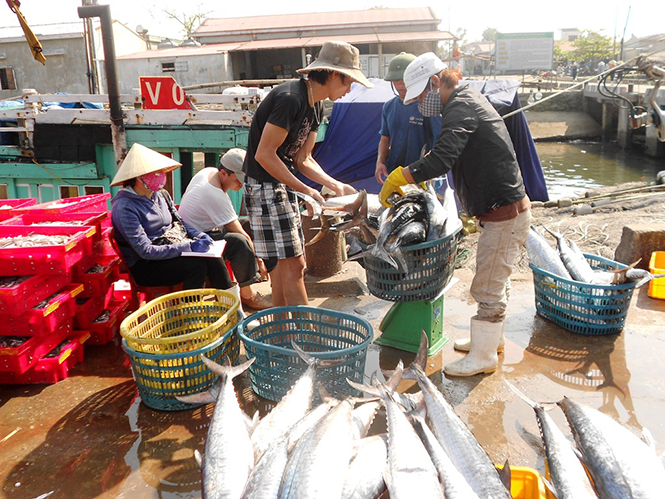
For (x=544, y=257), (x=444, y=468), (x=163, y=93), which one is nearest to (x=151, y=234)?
(x=444, y=468)

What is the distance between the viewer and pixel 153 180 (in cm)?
420

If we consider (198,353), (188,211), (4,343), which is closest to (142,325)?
(198,353)

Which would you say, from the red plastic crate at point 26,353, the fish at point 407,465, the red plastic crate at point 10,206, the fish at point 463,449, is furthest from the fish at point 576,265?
the red plastic crate at point 10,206

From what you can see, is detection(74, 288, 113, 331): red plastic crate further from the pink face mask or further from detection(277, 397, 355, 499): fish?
detection(277, 397, 355, 499): fish

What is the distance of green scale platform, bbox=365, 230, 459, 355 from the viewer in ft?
12.3

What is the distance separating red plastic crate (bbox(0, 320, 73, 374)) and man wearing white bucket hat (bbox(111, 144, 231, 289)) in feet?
2.61

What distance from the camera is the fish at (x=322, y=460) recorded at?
2.18m

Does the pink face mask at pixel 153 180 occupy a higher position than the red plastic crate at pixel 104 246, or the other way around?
the pink face mask at pixel 153 180

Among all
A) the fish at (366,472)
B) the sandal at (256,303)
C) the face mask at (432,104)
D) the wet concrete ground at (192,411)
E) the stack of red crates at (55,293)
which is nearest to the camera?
the fish at (366,472)

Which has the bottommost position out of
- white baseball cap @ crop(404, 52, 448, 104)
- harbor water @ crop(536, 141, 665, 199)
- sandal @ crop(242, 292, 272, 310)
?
harbor water @ crop(536, 141, 665, 199)

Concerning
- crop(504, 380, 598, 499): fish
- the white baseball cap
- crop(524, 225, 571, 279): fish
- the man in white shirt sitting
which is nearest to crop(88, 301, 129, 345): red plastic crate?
the man in white shirt sitting

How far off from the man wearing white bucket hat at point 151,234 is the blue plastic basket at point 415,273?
1.44m

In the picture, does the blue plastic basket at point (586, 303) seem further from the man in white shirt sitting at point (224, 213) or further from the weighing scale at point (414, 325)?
the man in white shirt sitting at point (224, 213)

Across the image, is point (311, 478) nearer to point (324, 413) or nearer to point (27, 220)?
point (324, 413)
